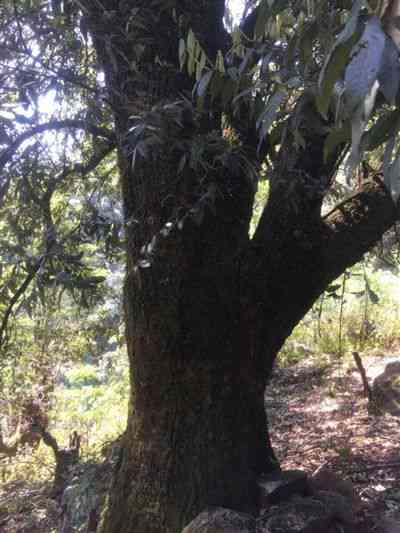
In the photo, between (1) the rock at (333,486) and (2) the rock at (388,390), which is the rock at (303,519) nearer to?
(1) the rock at (333,486)

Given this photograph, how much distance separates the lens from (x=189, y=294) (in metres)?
2.59

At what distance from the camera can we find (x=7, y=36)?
318 cm

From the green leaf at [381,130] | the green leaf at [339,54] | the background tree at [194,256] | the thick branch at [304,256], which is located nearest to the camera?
the green leaf at [339,54]

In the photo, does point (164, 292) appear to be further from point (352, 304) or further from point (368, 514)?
point (352, 304)

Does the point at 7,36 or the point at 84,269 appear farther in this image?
the point at 7,36

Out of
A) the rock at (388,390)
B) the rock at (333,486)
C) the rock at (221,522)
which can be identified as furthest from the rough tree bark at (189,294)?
the rock at (388,390)

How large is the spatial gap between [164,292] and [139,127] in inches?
35.0

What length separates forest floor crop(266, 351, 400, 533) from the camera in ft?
10.5

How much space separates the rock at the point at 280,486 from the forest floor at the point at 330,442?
15.6 inches

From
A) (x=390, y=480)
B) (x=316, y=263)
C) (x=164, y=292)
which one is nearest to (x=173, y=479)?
(x=164, y=292)

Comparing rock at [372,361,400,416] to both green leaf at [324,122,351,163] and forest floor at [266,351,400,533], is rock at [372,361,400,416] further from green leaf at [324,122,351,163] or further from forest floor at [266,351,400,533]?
green leaf at [324,122,351,163]

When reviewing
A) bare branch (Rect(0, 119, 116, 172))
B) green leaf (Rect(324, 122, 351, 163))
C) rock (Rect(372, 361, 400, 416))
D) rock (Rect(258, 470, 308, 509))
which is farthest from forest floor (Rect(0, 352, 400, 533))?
bare branch (Rect(0, 119, 116, 172))

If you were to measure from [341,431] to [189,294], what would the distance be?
3.01m

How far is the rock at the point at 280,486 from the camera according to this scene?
2.58 metres
